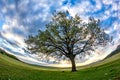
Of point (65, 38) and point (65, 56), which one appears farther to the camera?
point (65, 56)

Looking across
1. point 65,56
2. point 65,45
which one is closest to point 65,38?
point 65,45

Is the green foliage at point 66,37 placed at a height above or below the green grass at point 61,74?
above

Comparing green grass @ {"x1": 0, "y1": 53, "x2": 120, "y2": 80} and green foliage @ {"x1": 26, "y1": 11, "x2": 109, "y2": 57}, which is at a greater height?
green foliage @ {"x1": 26, "y1": 11, "x2": 109, "y2": 57}

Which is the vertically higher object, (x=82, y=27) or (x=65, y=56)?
(x=82, y=27)

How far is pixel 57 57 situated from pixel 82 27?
1146 centimetres

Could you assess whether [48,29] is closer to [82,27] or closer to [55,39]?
[55,39]

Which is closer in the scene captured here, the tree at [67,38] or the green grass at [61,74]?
the green grass at [61,74]

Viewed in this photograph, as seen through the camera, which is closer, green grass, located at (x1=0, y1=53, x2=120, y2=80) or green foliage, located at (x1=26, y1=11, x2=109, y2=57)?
green grass, located at (x1=0, y1=53, x2=120, y2=80)

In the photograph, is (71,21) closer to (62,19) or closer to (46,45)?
(62,19)

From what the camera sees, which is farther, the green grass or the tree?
the tree

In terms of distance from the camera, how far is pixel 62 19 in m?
77.9

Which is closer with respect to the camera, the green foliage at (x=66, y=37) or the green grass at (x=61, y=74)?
the green grass at (x=61, y=74)

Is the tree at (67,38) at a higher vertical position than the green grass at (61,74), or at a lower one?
higher

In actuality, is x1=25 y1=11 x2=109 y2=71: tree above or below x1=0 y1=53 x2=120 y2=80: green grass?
above
